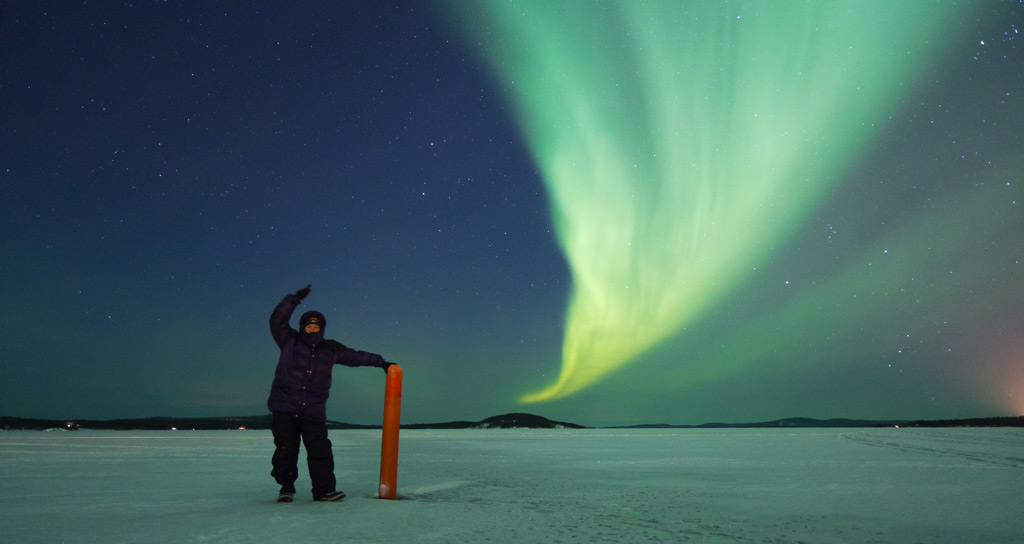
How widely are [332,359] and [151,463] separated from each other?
18.2ft

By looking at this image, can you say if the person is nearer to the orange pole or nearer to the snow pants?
the snow pants

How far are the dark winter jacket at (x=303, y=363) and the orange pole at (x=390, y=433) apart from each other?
22 centimetres

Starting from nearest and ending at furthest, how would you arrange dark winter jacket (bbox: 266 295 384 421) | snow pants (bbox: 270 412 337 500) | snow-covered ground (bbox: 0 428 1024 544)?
1. snow-covered ground (bbox: 0 428 1024 544)
2. snow pants (bbox: 270 412 337 500)
3. dark winter jacket (bbox: 266 295 384 421)

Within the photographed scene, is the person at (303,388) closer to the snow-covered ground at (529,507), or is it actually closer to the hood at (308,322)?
the hood at (308,322)

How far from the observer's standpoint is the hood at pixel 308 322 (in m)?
5.04

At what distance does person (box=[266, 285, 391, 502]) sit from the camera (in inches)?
191

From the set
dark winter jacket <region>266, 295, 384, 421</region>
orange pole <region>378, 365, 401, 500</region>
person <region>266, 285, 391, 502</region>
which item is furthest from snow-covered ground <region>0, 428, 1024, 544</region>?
dark winter jacket <region>266, 295, 384, 421</region>

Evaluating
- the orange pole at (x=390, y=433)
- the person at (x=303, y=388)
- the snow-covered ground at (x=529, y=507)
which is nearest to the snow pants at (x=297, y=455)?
the person at (x=303, y=388)

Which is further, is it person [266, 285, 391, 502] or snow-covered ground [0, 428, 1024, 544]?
person [266, 285, 391, 502]

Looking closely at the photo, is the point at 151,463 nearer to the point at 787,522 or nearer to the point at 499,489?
the point at 499,489

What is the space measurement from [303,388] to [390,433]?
2.62 ft

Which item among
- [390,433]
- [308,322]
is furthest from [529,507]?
[308,322]

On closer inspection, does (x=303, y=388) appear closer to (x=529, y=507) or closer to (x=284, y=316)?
(x=284, y=316)

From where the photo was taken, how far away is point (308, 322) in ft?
16.7
